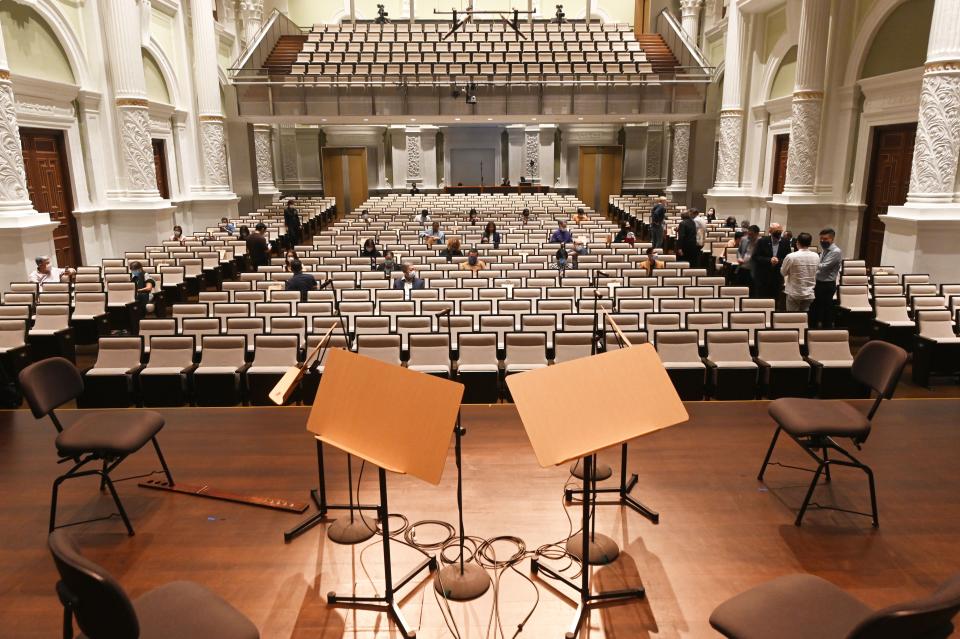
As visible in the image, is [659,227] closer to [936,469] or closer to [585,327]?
[585,327]

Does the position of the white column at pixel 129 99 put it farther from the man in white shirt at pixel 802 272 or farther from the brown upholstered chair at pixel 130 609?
the brown upholstered chair at pixel 130 609

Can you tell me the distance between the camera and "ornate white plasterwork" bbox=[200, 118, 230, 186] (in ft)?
59.1

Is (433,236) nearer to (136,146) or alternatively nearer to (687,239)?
(687,239)

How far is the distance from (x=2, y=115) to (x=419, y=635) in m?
10.8

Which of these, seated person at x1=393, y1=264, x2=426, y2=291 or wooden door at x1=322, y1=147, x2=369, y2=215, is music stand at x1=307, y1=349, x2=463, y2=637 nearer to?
seated person at x1=393, y1=264, x2=426, y2=291

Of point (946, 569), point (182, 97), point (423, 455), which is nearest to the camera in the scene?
point (423, 455)

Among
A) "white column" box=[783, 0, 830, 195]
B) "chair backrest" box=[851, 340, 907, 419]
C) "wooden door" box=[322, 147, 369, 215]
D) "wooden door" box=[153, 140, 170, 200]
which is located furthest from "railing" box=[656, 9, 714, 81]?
"chair backrest" box=[851, 340, 907, 419]

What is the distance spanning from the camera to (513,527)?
145 inches

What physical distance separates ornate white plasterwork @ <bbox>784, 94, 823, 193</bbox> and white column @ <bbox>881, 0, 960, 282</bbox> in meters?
3.37

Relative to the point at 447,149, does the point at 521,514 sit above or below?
below

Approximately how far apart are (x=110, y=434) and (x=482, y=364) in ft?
11.2

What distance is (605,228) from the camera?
14648mm

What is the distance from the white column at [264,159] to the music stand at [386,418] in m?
21.5

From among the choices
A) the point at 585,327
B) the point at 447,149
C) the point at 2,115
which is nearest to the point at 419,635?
the point at 585,327
